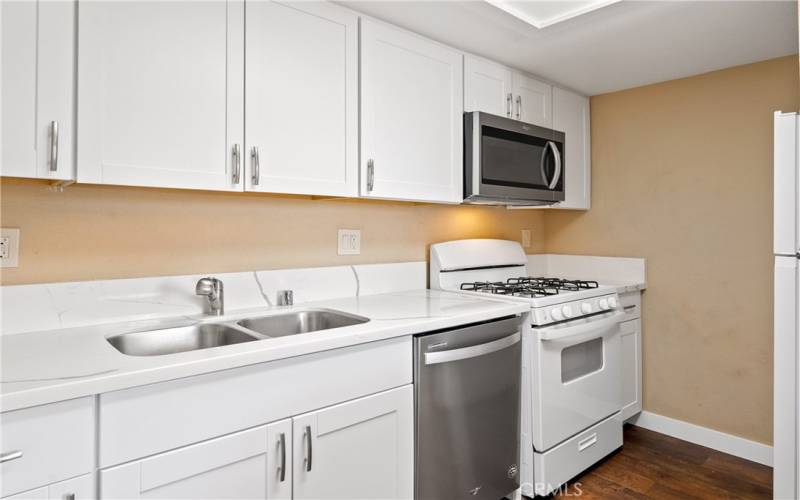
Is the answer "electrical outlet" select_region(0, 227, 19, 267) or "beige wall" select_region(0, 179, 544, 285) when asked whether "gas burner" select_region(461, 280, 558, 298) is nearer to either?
"beige wall" select_region(0, 179, 544, 285)

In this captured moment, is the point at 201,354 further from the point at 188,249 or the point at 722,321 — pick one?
the point at 722,321

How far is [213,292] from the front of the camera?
175 centimetres

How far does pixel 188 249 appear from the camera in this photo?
1.82 meters

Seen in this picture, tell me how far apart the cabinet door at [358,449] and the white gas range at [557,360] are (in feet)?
2.38

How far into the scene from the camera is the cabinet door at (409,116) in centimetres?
198

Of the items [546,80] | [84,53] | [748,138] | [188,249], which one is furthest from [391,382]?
[748,138]

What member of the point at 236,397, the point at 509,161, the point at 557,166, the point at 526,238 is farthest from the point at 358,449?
the point at 526,238

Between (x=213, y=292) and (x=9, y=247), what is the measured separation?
622 millimetres

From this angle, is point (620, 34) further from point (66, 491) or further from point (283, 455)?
point (66, 491)

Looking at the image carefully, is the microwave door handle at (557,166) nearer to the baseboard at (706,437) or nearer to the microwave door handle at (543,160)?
the microwave door handle at (543,160)

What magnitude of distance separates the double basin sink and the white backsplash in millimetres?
141

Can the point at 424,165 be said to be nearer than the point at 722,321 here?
Yes

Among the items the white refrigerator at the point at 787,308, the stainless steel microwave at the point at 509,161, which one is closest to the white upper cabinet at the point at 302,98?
the stainless steel microwave at the point at 509,161

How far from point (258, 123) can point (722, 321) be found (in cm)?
270
